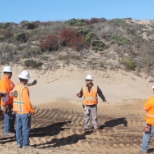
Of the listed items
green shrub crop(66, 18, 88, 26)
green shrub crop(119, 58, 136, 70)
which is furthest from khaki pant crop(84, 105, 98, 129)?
green shrub crop(66, 18, 88, 26)

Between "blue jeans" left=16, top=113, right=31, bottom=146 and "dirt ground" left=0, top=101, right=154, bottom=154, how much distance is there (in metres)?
0.24

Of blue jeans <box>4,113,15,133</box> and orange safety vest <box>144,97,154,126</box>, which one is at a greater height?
orange safety vest <box>144,97,154,126</box>

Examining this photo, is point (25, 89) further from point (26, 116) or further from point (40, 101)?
point (40, 101)

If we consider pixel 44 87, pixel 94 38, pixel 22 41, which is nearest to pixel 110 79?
pixel 44 87

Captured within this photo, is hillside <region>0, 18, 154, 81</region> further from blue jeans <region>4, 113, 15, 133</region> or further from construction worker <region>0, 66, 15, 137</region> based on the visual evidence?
construction worker <region>0, 66, 15, 137</region>

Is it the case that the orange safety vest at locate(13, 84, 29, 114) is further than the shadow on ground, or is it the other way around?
the shadow on ground

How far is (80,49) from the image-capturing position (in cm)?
2362

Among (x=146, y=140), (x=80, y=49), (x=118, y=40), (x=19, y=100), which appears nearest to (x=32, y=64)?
(x=80, y=49)

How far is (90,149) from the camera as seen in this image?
30.3ft

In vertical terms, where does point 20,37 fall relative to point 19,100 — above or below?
above

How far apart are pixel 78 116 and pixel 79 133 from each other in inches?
115

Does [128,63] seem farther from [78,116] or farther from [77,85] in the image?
[78,116]

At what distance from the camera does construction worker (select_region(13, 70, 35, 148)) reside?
8.04 m

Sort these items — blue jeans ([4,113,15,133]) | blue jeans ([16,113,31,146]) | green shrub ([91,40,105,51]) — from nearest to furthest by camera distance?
1. blue jeans ([16,113,31,146])
2. blue jeans ([4,113,15,133])
3. green shrub ([91,40,105,51])
